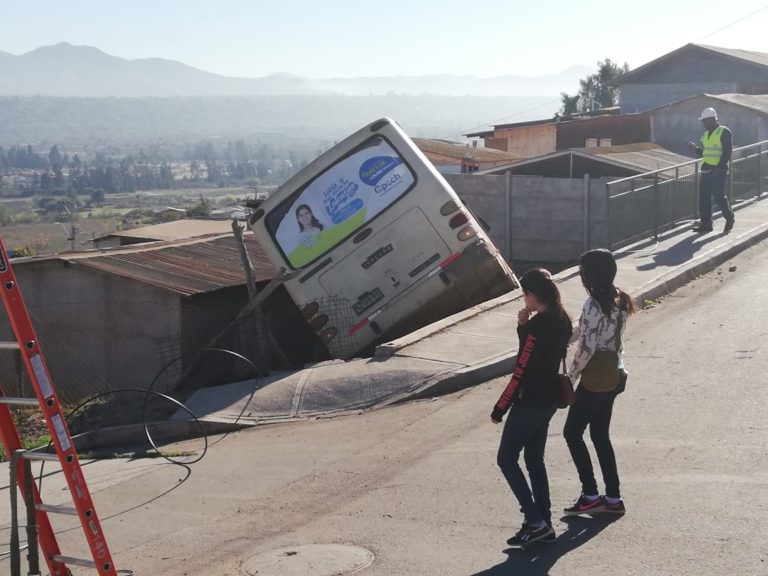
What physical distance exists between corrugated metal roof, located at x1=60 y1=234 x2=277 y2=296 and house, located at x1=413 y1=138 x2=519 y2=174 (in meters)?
12.9

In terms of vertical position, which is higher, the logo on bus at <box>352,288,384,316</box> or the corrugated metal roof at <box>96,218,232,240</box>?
the corrugated metal roof at <box>96,218,232,240</box>

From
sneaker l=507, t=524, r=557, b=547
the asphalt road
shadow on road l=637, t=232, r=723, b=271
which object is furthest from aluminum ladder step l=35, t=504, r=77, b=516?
shadow on road l=637, t=232, r=723, b=271

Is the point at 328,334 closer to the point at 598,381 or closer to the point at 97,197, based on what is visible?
the point at 598,381

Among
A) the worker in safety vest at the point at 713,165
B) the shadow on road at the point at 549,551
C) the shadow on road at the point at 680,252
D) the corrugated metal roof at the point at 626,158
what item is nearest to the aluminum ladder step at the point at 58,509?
the shadow on road at the point at 549,551

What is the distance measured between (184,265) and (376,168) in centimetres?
301

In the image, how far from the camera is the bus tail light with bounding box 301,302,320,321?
1283 cm

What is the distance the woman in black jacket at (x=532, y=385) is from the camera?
19.8 ft

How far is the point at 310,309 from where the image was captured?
12844mm

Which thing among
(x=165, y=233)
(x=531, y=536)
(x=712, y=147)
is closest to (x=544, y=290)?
(x=531, y=536)

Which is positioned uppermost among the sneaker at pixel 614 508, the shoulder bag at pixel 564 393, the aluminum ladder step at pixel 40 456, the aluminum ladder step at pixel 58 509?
the aluminum ladder step at pixel 40 456

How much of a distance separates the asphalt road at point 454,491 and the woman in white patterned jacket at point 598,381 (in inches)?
6.0

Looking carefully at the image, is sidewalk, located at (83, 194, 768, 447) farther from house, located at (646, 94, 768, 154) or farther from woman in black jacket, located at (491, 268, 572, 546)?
house, located at (646, 94, 768, 154)

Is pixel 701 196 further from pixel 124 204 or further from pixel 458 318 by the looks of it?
pixel 124 204

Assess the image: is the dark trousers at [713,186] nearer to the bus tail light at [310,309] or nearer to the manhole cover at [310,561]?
the bus tail light at [310,309]
